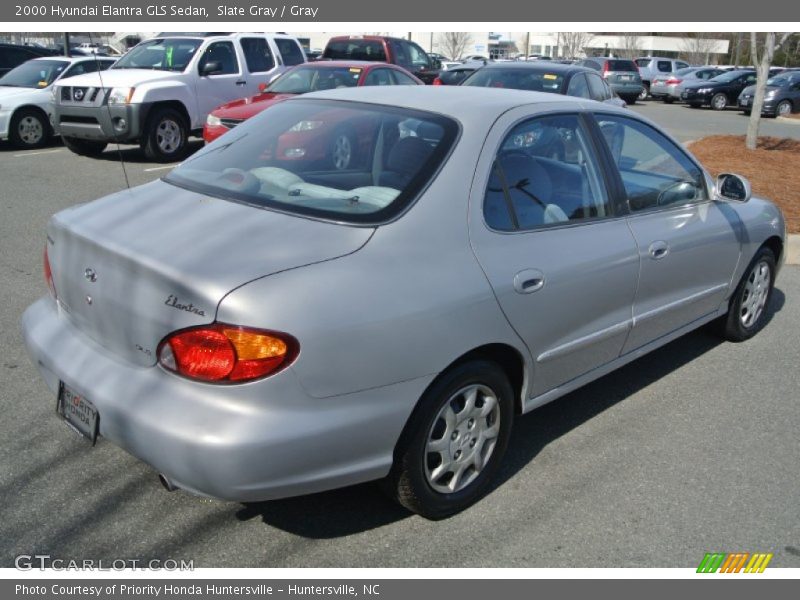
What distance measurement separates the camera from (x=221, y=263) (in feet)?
8.96

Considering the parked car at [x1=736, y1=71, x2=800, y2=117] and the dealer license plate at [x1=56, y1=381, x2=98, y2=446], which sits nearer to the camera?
the dealer license plate at [x1=56, y1=381, x2=98, y2=446]

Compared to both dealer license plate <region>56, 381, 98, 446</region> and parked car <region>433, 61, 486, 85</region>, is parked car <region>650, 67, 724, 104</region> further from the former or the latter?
dealer license plate <region>56, 381, 98, 446</region>

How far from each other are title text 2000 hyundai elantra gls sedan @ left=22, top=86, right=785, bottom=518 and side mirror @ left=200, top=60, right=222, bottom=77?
872 cm

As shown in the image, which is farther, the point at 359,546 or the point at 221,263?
the point at 359,546

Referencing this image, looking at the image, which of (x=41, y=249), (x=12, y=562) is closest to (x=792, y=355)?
(x=12, y=562)

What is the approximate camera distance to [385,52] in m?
15.2

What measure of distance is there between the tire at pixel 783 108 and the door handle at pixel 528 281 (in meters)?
27.5

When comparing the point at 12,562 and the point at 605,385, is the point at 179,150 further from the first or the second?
the point at 12,562

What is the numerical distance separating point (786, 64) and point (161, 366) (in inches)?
2131

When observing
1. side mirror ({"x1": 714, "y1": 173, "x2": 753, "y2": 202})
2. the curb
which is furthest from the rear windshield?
side mirror ({"x1": 714, "y1": 173, "x2": 753, "y2": 202})

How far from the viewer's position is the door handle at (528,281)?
328 cm

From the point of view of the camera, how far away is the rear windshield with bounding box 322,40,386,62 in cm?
1533

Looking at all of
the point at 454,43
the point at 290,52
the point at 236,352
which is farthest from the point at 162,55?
the point at 454,43

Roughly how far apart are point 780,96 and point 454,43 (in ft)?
125
